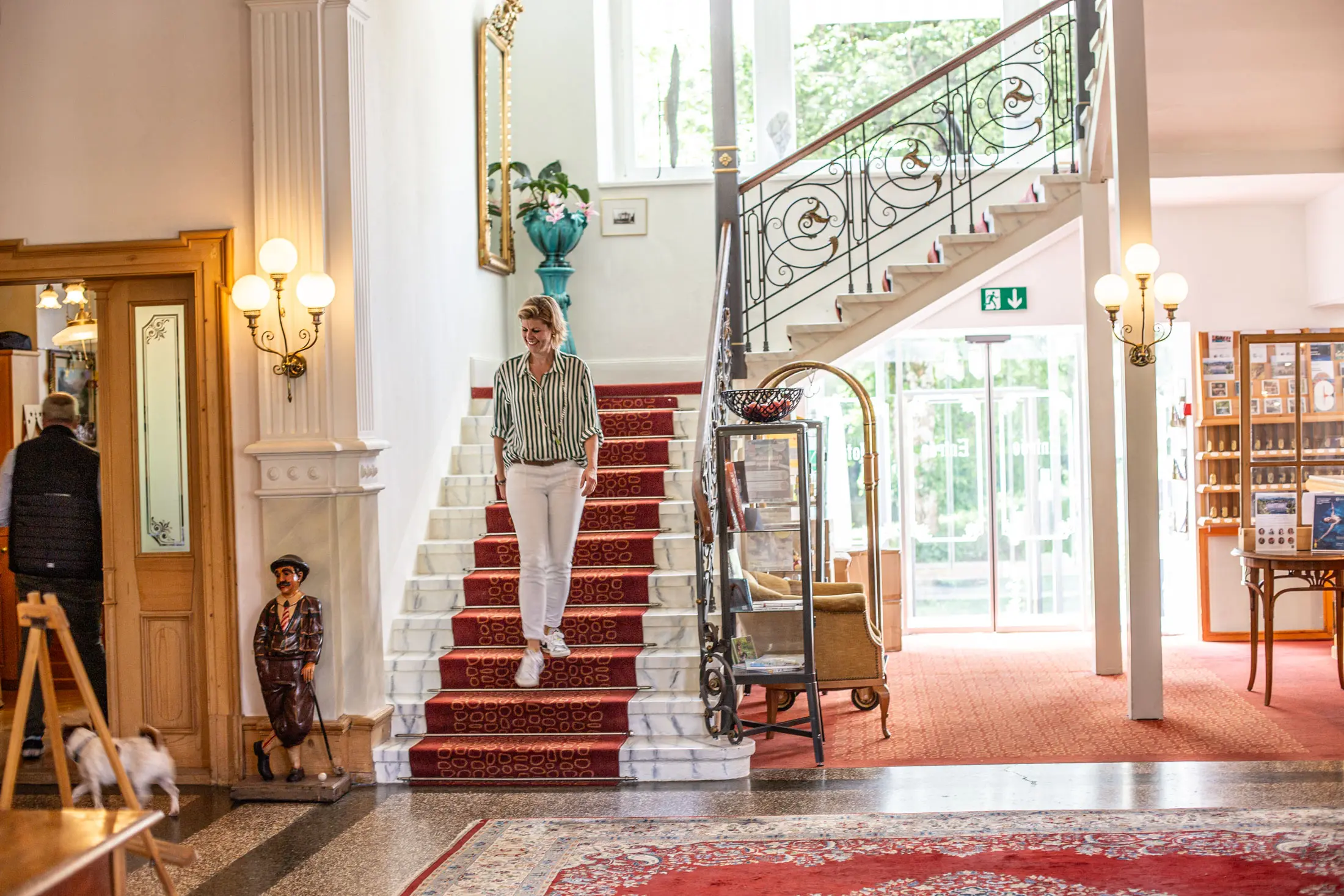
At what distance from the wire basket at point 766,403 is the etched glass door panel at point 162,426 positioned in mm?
2608

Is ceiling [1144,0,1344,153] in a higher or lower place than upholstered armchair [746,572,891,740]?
higher

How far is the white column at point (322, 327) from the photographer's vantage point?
5.69m

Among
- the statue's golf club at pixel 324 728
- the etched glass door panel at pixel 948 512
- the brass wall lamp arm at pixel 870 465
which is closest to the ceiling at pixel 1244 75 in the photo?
the brass wall lamp arm at pixel 870 465

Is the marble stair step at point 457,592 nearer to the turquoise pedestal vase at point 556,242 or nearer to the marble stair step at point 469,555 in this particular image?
the marble stair step at point 469,555

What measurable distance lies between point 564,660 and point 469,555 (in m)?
1.09

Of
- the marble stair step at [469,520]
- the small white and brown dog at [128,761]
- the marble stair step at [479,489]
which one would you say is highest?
the marble stair step at [479,489]

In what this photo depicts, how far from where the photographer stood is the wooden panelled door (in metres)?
5.91

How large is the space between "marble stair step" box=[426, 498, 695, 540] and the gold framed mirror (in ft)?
6.82

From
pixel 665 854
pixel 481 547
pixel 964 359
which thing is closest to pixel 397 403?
pixel 481 547

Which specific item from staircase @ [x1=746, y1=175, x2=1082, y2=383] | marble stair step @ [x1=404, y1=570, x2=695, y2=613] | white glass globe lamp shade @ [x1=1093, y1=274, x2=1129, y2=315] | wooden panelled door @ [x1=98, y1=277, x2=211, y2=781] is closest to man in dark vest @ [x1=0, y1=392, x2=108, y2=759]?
wooden panelled door @ [x1=98, y1=277, x2=211, y2=781]

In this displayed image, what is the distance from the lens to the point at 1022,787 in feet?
17.2

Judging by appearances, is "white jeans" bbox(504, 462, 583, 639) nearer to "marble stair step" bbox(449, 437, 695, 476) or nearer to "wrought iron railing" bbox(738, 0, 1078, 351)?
"marble stair step" bbox(449, 437, 695, 476)

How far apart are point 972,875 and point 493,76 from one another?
6.40 metres

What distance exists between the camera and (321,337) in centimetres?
571
